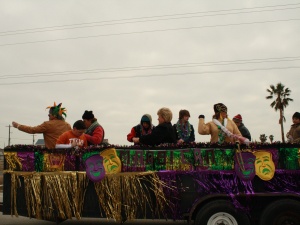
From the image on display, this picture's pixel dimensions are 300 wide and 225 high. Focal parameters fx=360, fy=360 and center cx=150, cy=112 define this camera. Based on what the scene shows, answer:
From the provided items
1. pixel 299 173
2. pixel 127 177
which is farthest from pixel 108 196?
pixel 299 173

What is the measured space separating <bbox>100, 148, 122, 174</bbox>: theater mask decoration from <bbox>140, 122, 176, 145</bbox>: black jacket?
1.50ft

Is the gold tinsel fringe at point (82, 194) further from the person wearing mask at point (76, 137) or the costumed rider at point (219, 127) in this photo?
the costumed rider at point (219, 127)

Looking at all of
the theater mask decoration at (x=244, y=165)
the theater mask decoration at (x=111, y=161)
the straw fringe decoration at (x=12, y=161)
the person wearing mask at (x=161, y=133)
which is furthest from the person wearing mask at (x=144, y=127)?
the straw fringe decoration at (x=12, y=161)

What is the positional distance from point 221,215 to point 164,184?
0.84 m

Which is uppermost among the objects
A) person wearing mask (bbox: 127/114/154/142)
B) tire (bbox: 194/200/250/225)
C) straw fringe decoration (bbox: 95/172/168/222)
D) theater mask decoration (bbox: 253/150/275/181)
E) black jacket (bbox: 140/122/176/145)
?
person wearing mask (bbox: 127/114/154/142)

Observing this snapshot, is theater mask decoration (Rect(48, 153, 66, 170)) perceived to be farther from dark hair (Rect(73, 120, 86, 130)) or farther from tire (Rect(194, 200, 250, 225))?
tire (Rect(194, 200, 250, 225))

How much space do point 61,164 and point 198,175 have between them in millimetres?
1972

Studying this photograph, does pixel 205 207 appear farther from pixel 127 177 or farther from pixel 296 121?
pixel 296 121

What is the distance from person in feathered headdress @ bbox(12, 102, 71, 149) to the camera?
6.06 meters

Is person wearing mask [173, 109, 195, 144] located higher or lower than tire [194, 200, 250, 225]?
higher

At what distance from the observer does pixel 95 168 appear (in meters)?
5.03

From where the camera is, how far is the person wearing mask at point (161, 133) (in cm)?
522

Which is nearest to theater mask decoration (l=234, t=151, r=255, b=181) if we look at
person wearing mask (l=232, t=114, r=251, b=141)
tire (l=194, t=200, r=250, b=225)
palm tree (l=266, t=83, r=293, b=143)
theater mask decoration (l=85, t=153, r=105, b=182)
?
tire (l=194, t=200, r=250, b=225)

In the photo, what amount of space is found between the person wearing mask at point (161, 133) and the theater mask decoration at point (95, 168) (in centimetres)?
→ 67
